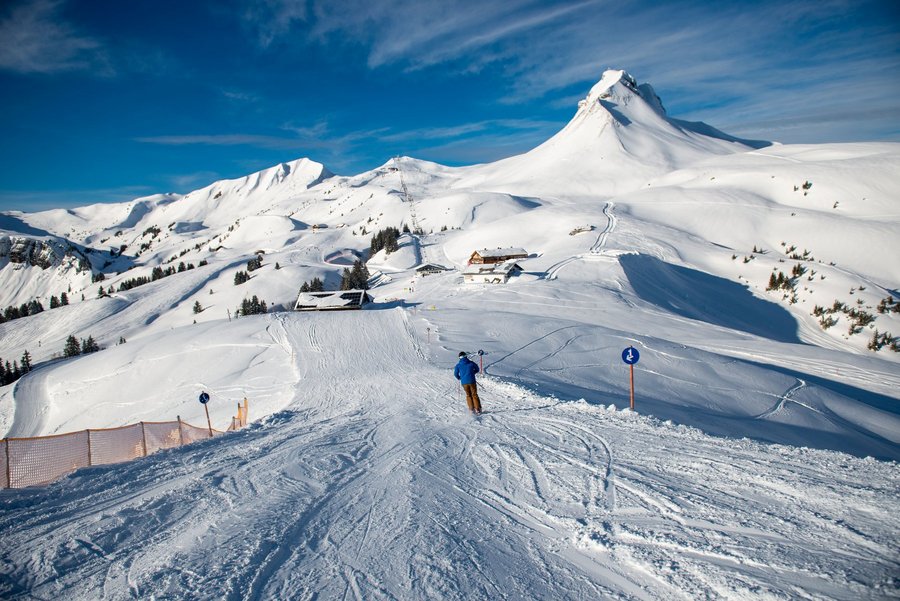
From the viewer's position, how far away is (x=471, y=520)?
18.6ft

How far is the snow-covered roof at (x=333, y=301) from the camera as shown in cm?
4247

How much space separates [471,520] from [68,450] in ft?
31.3

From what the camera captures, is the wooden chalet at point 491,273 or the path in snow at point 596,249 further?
the path in snow at point 596,249

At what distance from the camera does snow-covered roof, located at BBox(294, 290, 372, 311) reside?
1672 inches

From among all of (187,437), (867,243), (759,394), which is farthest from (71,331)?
(867,243)

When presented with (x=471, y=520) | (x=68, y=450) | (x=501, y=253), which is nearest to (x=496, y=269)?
(x=501, y=253)

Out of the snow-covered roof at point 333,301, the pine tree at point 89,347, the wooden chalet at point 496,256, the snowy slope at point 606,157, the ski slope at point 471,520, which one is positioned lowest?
the pine tree at point 89,347

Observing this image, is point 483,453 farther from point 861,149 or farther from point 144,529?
point 861,149

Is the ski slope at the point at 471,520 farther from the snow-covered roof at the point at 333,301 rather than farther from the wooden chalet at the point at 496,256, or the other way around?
the wooden chalet at the point at 496,256

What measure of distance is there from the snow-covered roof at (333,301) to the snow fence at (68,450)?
29.8m

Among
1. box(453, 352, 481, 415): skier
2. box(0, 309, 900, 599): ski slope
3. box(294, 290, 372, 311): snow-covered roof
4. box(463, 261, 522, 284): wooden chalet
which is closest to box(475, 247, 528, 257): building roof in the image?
box(463, 261, 522, 284): wooden chalet

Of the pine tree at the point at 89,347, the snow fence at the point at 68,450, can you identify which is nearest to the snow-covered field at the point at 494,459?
the snow fence at the point at 68,450

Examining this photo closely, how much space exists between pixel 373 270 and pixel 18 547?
81737mm

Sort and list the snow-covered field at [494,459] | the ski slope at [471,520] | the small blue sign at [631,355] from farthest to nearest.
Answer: the small blue sign at [631,355] → the snow-covered field at [494,459] → the ski slope at [471,520]
